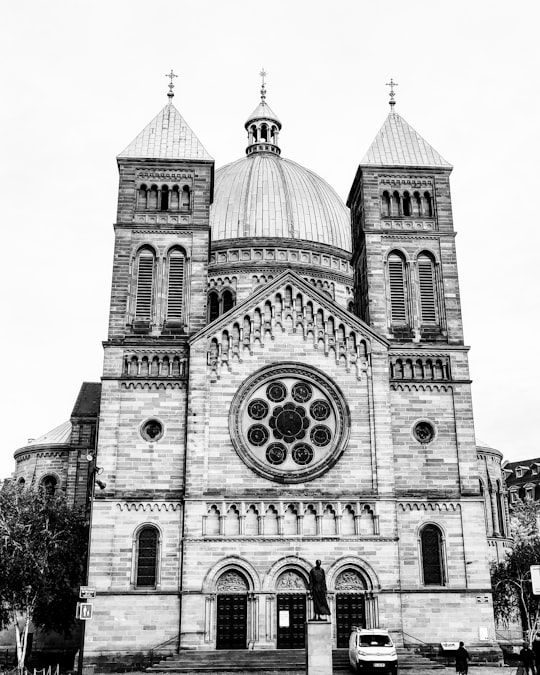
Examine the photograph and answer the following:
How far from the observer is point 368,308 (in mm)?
42531

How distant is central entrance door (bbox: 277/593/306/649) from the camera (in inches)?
1407

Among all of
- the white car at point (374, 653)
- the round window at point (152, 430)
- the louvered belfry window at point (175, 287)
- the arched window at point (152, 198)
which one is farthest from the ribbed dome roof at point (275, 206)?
the white car at point (374, 653)

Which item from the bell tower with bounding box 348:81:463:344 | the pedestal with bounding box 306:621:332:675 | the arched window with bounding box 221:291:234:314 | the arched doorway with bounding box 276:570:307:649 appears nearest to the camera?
the pedestal with bounding box 306:621:332:675

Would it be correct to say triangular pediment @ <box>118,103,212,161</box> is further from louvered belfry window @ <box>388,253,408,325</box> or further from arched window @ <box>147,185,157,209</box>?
louvered belfry window @ <box>388,253,408,325</box>

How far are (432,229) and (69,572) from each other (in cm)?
2616

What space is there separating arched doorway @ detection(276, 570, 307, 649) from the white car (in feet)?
16.7

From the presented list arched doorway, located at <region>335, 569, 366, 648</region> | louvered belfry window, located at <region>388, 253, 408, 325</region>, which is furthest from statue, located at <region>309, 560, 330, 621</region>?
louvered belfry window, located at <region>388, 253, 408, 325</region>

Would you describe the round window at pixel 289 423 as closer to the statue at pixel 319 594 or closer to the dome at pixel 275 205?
the statue at pixel 319 594

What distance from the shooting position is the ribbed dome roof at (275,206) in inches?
2181

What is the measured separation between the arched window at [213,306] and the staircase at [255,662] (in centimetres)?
2368

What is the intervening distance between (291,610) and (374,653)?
22.5 ft

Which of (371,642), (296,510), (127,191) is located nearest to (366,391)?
(296,510)

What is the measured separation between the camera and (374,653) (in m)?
30.0

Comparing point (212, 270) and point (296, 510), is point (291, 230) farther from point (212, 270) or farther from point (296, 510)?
point (296, 510)
